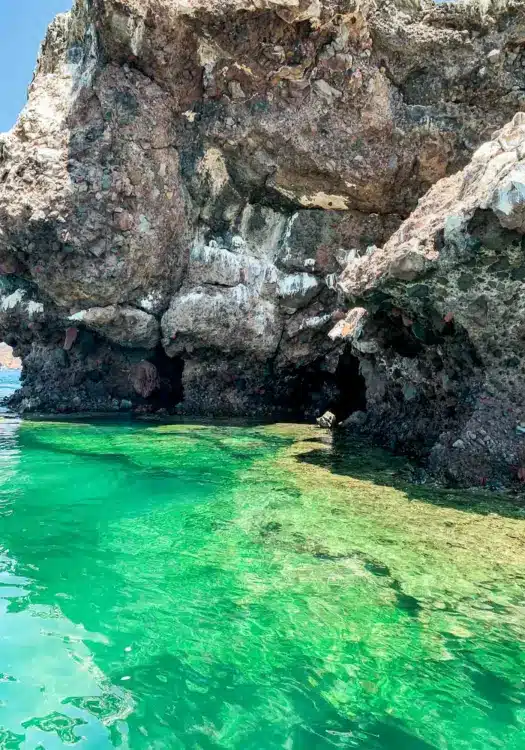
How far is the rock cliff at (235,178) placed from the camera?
16750 millimetres

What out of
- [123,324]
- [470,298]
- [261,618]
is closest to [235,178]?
[123,324]

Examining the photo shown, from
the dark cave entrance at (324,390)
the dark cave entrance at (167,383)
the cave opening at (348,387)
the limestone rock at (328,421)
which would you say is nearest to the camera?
the limestone rock at (328,421)

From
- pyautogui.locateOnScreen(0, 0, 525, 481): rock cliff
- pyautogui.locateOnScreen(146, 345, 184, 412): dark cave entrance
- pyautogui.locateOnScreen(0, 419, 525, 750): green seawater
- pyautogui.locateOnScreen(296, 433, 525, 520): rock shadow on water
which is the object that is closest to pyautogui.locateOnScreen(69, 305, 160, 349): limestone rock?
pyautogui.locateOnScreen(0, 0, 525, 481): rock cliff

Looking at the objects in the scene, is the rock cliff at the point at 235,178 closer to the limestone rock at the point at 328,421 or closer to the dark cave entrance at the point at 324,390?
the dark cave entrance at the point at 324,390

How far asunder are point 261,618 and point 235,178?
1748 cm

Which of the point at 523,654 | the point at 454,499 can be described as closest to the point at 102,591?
the point at 523,654

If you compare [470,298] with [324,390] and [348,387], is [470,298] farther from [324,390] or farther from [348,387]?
[324,390]

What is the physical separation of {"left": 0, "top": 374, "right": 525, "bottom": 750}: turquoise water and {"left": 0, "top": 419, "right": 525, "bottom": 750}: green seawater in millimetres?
17

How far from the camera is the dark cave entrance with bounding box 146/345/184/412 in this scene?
22078 mm

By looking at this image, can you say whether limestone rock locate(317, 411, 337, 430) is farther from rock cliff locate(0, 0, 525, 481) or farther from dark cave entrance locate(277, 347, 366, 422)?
rock cliff locate(0, 0, 525, 481)

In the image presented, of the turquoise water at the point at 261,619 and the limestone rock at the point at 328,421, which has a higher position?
the limestone rock at the point at 328,421

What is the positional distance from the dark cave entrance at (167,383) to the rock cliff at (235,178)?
0.69 ft

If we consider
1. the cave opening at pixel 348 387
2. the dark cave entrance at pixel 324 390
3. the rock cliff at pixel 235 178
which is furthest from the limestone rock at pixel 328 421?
the rock cliff at pixel 235 178

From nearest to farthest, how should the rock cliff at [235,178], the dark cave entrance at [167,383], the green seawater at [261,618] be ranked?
1. the green seawater at [261,618]
2. the rock cliff at [235,178]
3. the dark cave entrance at [167,383]
